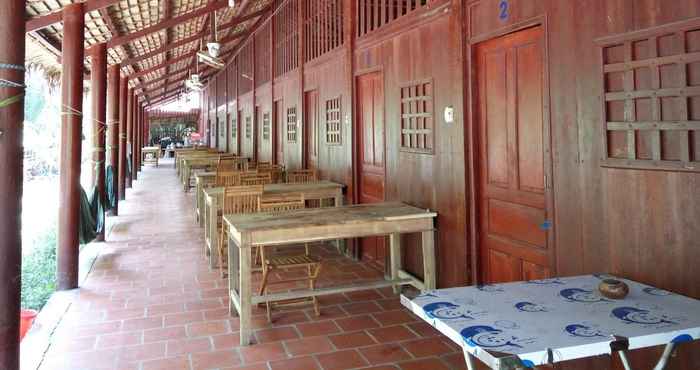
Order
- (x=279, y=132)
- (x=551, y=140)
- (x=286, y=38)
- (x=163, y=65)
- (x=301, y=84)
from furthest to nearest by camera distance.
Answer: (x=163, y=65) < (x=279, y=132) < (x=286, y=38) < (x=301, y=84) < (x=551, y=140)

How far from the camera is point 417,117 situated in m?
4.32

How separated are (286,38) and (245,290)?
6.45 meters

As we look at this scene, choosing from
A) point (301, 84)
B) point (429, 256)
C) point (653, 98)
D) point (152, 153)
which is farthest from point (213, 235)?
point (152, 153)

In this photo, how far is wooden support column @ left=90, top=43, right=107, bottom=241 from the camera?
6035 millimetres

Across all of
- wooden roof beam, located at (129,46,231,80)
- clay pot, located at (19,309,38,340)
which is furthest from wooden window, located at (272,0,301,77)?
clay pot, located at (19,309,38,340)

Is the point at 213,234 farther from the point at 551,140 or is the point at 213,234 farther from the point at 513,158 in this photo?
the point at 551,140

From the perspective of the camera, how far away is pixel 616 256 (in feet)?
7.87

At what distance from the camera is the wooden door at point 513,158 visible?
297 centimetres

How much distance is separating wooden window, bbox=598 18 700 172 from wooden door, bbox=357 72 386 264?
9.07ft

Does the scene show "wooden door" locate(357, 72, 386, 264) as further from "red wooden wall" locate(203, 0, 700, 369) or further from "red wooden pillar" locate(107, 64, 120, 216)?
"red wooden pillar" locate(107, 64, 120, 216)

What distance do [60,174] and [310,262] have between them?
8.55ft

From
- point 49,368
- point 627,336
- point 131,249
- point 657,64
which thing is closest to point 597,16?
point 657,64

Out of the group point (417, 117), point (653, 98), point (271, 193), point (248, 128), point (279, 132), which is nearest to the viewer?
point (653, 98)

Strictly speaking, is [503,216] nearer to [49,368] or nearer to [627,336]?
[627,336]
